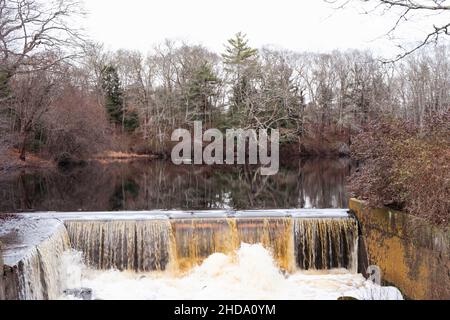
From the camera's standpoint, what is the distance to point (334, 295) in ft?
29.4

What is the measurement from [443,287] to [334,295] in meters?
2.30

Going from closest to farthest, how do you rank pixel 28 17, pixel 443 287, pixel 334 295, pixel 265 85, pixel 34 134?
1. pixel 443 287
2. pixel 334 295
3. pixel 28 17
4. pixel 34 134
5. pixel 265 85

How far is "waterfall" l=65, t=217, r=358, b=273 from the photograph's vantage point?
10375 mm

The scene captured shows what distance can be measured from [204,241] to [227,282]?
131 centimetres

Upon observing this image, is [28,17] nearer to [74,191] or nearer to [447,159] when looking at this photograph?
[74,191]

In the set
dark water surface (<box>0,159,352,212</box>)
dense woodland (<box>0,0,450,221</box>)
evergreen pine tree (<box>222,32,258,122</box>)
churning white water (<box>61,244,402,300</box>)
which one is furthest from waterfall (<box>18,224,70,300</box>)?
evergreen pine tree (<box>222,32,258,122</box>)

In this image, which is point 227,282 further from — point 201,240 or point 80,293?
point 80,293

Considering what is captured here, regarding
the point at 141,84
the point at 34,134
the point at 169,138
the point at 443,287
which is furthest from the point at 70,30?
the point at 141,84

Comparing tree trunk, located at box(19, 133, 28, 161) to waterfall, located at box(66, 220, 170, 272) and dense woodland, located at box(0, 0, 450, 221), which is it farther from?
waterfall, located at box(66, 220, 170, 272)

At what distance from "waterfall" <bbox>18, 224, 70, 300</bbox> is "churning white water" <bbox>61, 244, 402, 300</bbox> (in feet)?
1.57

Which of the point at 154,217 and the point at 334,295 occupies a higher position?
the point at 154,217

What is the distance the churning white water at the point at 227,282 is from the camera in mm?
9125

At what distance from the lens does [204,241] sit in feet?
35.3

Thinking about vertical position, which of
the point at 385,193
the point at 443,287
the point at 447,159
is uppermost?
the point at 447,159
